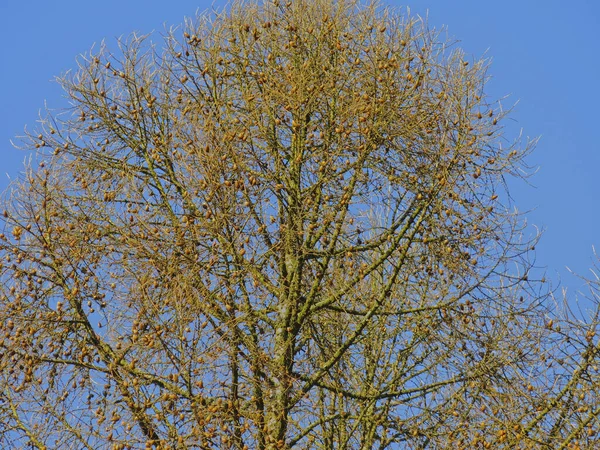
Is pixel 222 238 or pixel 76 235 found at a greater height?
pixel 76 235

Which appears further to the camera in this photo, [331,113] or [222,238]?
[331,113]

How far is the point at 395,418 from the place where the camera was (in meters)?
10.5

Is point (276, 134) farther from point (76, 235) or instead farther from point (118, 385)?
point (118, 385)

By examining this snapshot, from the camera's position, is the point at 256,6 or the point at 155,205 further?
the point at 256,6

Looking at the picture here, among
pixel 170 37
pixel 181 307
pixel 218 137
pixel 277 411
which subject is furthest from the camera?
pixel 170 37

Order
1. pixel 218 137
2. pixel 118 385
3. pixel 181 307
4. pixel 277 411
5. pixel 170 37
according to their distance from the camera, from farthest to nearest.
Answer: pixel 170 37 < pixel 218 137 < pixel 277 411 < pixel 118 385 < pixel 181 307

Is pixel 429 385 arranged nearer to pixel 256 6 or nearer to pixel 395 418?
pixel 395 418

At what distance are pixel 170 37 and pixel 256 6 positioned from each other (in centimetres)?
129

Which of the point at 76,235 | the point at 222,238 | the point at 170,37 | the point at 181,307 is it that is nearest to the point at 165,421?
the point at 181,307

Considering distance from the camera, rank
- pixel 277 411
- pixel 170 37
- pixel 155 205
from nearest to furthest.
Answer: pixel 277 411 < pixel 155 205 < pixel 170 37

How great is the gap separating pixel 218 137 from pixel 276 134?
1195 mm

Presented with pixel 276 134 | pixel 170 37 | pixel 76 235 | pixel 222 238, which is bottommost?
pixel 222 238

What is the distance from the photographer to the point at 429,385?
10.3 m

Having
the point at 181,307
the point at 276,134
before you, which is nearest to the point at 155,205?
the point at 276,134
